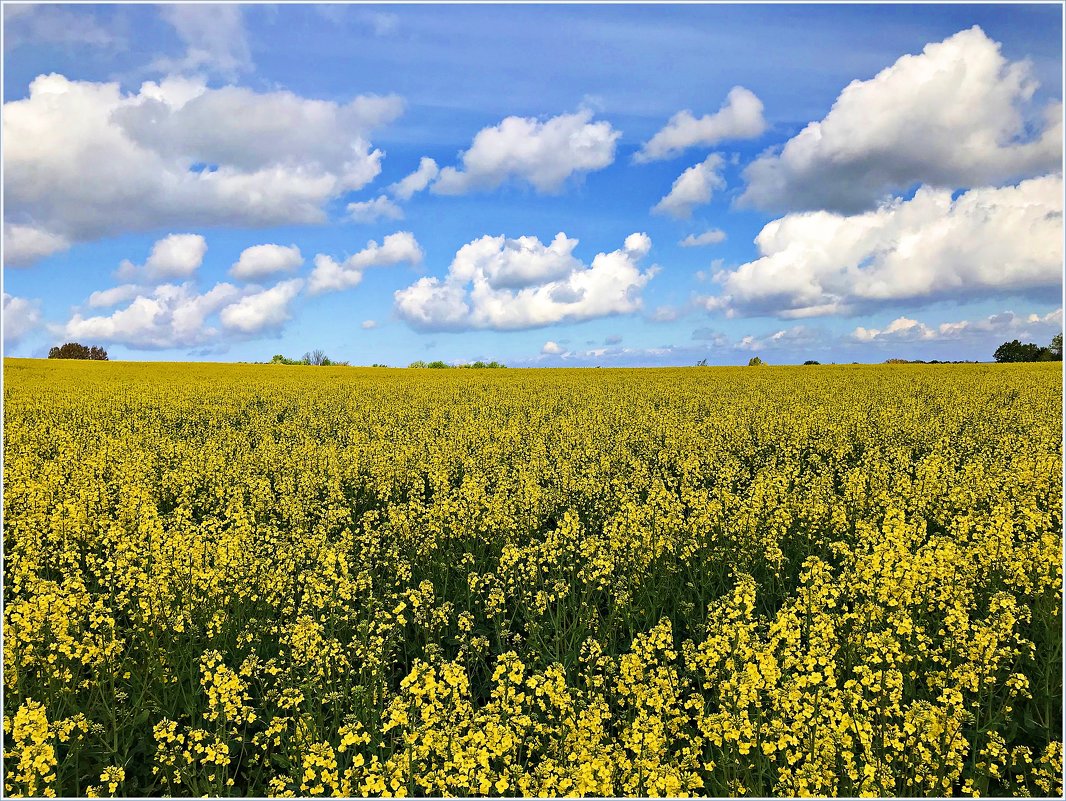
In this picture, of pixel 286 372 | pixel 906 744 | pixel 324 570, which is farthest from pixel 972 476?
pixel 286 372

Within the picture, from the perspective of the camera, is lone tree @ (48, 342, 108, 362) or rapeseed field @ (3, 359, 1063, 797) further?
lone tree @ (48, 342, 108, 362)

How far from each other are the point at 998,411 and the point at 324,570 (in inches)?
808

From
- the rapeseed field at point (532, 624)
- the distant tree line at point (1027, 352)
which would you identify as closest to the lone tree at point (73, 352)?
the rapeseed field at point (532, 624)

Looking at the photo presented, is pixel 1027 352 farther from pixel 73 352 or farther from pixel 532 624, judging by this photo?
pixel 73 352

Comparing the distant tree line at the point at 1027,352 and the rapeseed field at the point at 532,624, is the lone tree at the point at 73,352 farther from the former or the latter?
the distant tree line at the point at 1027,352

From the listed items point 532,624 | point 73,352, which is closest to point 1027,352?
point 532,624

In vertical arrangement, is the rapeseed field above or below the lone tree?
below

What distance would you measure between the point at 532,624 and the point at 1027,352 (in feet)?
272

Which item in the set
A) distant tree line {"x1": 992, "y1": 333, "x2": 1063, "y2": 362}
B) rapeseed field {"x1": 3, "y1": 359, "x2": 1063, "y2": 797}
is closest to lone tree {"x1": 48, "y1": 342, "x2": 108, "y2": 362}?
rapeseed field {"x1": 3, "y1": 359, "x2": 1063, "y2": 797}

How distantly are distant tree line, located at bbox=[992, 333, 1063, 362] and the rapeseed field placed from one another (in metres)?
64.8

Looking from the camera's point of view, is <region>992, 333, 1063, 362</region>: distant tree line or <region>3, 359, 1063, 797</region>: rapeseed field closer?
<region>3, 359, 1063, 797</region>: rapeseed field

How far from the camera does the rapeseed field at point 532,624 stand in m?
4.35

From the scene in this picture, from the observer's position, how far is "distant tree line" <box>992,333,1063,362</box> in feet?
215

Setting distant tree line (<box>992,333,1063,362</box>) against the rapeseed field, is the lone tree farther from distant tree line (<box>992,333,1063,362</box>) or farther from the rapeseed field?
distant tree line (<box>992,333,1063,362</box>)
